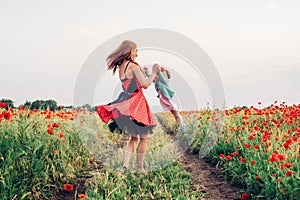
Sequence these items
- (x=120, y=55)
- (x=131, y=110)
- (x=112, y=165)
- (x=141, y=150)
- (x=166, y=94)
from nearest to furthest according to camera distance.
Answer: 1. (x=131, y=110)
2. (x=120, y=55)
3. (x=141, y=150)
4. (x=112, y=165)
5. (x=166, y=94)

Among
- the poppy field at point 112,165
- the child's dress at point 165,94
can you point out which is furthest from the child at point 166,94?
the poppy field at point 112,165

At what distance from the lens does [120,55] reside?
17.9 ft

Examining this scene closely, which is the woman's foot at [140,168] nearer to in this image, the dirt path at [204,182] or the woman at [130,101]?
the woman at [130,101]

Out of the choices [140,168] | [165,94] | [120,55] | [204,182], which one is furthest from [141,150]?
[165,94]

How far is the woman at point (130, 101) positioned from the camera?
5297mm

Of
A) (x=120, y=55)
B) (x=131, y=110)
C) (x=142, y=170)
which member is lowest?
(x=142, y=170)

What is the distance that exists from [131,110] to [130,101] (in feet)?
0.48

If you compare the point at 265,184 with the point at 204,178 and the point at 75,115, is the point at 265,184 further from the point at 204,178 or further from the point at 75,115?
the point at 75,115

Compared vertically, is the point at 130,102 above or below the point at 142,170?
above

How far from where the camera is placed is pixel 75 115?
7.49 meters

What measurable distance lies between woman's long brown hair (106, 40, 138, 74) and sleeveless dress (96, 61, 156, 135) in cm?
32

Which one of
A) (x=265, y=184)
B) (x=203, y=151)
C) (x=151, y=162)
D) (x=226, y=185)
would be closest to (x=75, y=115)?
(x=151, y=162)

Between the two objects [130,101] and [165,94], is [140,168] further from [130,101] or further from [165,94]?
[165,94]

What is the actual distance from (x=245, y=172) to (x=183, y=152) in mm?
2264
